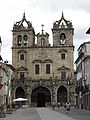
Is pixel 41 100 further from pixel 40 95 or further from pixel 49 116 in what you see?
pixel 49 116

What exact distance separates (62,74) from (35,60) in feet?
25.7

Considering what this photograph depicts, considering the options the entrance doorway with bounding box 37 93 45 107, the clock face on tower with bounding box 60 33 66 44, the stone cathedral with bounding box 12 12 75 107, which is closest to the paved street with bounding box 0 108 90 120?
the stone cathedral with bounding box 12 12 75 107

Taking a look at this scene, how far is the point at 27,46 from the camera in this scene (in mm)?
101562

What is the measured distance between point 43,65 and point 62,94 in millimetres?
8815

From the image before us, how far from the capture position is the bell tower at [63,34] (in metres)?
101

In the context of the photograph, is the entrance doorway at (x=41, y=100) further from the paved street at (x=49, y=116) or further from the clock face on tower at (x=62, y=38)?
the paved street at (x=49, y=116)

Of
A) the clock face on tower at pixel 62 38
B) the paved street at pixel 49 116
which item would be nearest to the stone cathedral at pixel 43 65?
the clock face on tower at pixel 62 38

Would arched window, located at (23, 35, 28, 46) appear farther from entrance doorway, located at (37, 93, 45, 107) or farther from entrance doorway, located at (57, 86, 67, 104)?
entrance doorway, located at (57, 86, 67, 104)

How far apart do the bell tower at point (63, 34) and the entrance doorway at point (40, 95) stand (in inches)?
476

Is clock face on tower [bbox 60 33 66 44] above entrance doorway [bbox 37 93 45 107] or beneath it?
above

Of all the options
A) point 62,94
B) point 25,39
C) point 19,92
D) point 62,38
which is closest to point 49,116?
point 62,94

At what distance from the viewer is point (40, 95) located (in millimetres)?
102188

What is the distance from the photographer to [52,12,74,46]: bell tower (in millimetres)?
101062

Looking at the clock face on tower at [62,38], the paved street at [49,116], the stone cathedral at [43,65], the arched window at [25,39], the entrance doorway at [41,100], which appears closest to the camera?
the paved street at [49,116]
